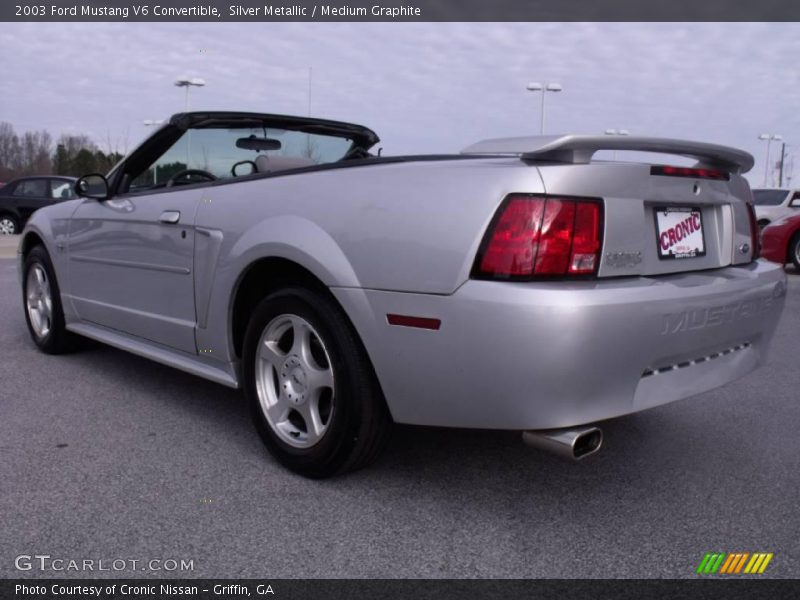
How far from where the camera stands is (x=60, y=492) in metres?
2.90

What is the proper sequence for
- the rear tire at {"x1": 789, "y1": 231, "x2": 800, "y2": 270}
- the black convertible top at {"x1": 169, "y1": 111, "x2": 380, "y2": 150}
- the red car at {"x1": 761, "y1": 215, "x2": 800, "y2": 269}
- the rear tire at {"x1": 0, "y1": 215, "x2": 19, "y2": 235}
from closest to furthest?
the black convertible top at {"x1": 169, "y1": 111, "x2": 380, "y2": 150}, the red car at {"x1": 761, "y1": 215, "x2": 800, "y2": 269}, the rear tire at {"x1": 789, "y1": 231, "x2": 800, "y2": 270}, the rear tire at {"x1": 0, "y1": 215, "x2": 19, "y2": 235}

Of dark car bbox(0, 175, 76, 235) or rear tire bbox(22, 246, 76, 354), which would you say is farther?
dark car bbox(0, 175, 76, 235)

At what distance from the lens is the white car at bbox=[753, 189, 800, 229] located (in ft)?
65.4

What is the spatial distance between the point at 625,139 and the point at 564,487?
1.34m

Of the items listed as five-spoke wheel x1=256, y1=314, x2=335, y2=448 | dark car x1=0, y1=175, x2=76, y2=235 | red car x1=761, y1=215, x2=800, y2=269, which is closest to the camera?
five-spoke wheel x1=256, y1=314, x2=335, y2=448

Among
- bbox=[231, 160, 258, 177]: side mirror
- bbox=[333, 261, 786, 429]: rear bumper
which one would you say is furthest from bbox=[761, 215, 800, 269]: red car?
bbox=[333, 261, 786, 429]: rear bumper

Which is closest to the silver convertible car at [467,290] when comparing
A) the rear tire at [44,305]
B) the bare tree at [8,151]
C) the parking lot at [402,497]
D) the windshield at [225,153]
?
the parking lot at [402,497]

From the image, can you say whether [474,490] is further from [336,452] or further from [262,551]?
[262,551]

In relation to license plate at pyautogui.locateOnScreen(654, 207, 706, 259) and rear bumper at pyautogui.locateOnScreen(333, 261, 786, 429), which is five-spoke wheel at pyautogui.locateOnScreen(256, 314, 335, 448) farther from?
license plate at pyautogui.locateOnScreen(654, 207, 706, 259)

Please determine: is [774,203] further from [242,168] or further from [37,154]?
[37,154]

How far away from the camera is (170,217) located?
371 centimetres

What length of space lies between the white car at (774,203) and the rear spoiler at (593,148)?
18.2 metres

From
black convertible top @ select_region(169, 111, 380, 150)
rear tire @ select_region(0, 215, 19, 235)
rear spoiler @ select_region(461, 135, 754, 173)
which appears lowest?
rear tire @ select_region(0, 215, 19, 235)

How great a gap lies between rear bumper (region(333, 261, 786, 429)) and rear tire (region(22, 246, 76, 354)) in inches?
121
